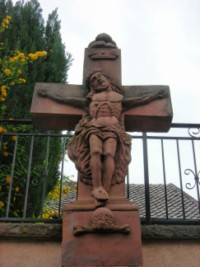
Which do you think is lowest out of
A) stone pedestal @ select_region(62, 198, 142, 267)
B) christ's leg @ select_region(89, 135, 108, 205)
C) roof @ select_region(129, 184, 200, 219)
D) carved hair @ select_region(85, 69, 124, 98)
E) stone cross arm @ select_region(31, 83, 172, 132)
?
stone pedestal @ select_region(62, 198, 142, 267)

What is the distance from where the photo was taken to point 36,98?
397 cm

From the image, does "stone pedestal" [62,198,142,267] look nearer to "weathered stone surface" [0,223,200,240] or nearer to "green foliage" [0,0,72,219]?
"weathered stone surface" [0,223,200,240]

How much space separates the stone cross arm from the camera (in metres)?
3.84

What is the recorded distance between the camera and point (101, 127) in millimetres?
3326

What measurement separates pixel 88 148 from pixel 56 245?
98 centimetres

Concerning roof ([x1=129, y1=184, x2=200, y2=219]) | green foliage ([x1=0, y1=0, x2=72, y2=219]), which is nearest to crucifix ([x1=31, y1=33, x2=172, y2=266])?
green foliage ([x1=0, y1=0, x2=72, y2=219])

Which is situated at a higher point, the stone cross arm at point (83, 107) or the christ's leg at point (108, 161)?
the stone cross arm at point (83, 107)

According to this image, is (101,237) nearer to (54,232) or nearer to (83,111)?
(54,232)

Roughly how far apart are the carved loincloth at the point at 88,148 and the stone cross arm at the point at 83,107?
45 centimetres

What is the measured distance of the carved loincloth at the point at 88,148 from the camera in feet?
10.7

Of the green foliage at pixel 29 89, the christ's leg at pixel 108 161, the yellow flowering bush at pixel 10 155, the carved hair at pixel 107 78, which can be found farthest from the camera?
the green foliage at pixel 29 89

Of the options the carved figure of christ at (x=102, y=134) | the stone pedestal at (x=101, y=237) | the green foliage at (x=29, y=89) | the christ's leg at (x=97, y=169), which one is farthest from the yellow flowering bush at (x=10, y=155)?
the stone pedestal at (x=101, y=237)

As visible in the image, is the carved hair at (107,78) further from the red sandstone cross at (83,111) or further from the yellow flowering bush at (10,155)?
the yellow flowering bush at (10,155)

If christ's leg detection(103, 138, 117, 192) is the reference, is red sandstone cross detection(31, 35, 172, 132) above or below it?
above
